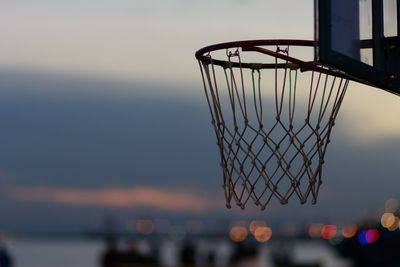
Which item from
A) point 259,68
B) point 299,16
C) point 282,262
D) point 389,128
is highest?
point 299,16

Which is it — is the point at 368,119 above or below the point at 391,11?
below

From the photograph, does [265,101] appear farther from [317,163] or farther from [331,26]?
[331,26]

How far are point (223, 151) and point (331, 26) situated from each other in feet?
5.47

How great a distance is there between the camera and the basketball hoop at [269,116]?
18.0 ft

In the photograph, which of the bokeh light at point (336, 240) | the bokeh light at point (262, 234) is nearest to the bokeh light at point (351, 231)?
the bokeh light at point (336, 240)

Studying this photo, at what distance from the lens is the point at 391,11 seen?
16.5 ft

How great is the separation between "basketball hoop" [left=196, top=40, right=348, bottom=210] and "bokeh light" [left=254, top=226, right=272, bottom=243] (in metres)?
107

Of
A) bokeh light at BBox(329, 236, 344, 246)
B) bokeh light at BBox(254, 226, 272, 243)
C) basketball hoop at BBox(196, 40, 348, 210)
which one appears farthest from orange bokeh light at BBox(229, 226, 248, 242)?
basketball hoop at BBox(196, 40, 348, 210)

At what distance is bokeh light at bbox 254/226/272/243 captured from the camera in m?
114

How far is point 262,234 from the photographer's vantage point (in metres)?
114

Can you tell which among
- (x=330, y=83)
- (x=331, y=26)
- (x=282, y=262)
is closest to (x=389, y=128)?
(x=330, y=83)

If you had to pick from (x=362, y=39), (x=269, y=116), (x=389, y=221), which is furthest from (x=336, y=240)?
(x=362, y=39)

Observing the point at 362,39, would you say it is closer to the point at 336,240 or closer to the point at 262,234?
the point at 336,240

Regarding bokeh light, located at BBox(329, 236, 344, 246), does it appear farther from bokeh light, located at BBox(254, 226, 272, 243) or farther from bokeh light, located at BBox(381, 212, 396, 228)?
bokeh light, located at BBox(254, 226, 272, 243)
